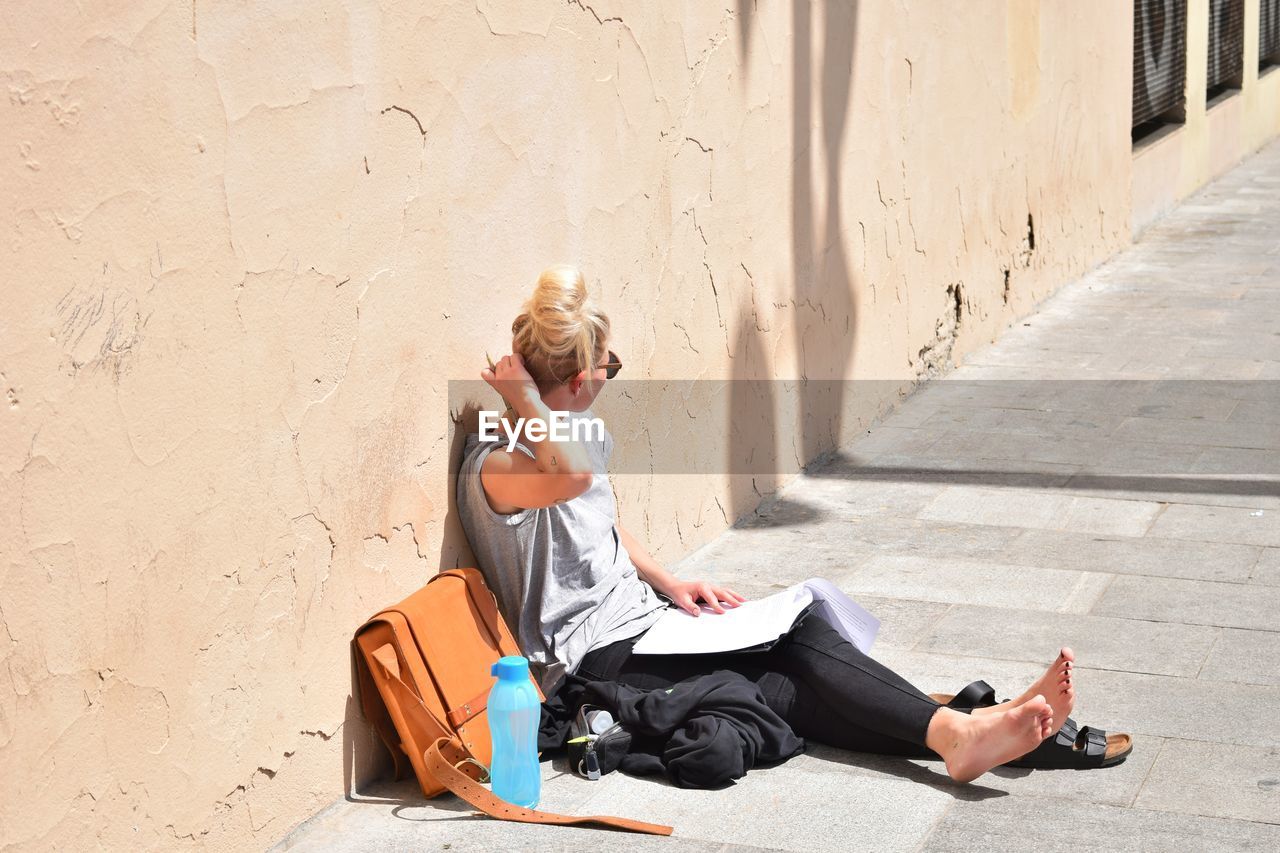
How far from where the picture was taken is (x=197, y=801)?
9.25ft

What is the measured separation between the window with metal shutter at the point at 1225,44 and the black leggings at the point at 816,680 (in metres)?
11.2

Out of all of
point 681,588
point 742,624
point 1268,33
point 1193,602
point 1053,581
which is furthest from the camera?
point 1268,33

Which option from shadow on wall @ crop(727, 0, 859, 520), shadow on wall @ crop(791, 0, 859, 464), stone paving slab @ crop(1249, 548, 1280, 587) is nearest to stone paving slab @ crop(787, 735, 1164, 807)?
stone paving slab @ crop(1249, 548, 1280, 587)

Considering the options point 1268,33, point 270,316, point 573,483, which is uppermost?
point 1268,33

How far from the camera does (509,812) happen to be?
10.1 feet

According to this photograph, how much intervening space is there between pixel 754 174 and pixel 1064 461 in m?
1.70

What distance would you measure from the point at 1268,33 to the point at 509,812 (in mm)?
15088

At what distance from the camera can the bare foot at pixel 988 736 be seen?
3.13 metres

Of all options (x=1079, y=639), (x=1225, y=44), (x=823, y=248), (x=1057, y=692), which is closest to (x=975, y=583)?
(x=1079, y=639)

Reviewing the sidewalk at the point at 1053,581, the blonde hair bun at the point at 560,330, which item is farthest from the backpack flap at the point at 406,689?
the blonde hair bun at the point at 560,330

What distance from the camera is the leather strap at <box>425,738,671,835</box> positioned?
304 centimetres

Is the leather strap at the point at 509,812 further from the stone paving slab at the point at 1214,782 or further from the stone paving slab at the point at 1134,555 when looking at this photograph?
the stone paving slab at the point at 1134,555

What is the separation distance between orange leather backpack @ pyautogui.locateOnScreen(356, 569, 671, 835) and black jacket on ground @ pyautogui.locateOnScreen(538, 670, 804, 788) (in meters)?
0.23

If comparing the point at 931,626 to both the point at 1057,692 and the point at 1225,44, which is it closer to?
the point at 1057,692
